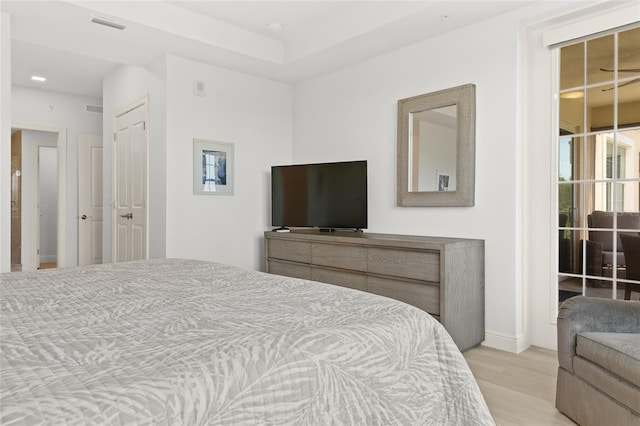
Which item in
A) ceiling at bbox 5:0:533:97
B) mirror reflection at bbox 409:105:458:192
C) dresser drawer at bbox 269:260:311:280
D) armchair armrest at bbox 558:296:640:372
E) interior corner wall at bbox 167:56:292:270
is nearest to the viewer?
armchair armrest at bbox 558:296:640:372

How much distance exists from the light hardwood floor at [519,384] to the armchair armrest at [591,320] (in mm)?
306

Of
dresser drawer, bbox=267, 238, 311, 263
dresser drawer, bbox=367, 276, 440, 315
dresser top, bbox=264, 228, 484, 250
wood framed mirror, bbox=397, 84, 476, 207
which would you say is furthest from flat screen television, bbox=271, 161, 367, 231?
dresser drawer, bbox=367, 276, 440, 315

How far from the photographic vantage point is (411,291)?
3184 millimetres

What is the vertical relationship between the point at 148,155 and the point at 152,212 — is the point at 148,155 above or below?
above

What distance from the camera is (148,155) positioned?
4344 millimetres

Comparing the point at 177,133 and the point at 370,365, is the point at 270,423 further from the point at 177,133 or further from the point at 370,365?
the point at 177,133

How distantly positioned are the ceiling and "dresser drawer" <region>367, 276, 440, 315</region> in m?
2.01

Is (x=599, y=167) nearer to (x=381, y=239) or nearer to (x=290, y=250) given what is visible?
(x=381, y=239)

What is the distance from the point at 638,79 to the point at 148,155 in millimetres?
4112

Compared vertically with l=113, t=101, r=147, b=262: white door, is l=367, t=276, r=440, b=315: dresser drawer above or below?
below

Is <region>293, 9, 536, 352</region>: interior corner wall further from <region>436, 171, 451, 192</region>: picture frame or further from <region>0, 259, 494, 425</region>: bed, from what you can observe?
<region>0, 259, 494, 425</region>: bed

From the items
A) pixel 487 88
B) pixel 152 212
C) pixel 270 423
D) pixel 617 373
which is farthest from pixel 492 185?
pixel 152 212

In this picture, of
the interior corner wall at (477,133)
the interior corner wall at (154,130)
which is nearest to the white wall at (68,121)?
the interior corner wall at (154,130)

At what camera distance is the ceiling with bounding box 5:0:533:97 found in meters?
3.21
